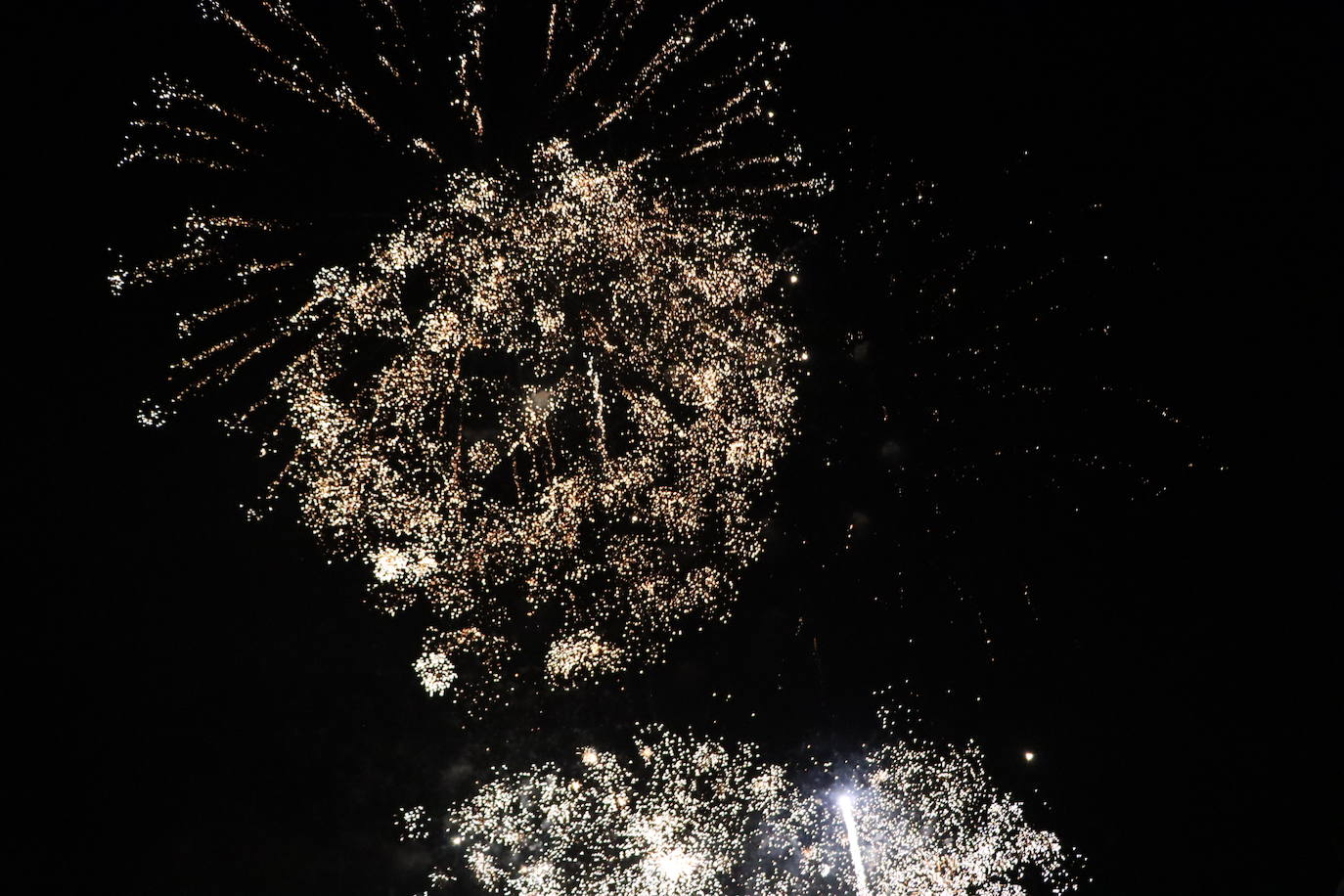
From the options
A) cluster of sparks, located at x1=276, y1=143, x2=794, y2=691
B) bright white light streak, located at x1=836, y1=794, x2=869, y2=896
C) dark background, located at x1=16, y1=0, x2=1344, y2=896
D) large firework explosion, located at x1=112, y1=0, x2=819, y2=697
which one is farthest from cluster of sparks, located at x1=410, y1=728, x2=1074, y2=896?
large firework explosion, located at x1=112, y1=0, x2=819, y2=697

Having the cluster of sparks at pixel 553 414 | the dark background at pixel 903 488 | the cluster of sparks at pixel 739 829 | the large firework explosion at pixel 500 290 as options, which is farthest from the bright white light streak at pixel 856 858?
the large firework explosion at pixel 500 290

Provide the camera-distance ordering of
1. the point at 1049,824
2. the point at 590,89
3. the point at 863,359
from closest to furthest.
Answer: the point at 590,89 < the point at 863,359 < the point at 1049,824

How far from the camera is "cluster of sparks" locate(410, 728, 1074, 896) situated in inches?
104

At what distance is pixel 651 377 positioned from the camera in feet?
8.18

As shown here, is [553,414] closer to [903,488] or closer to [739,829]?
[903,488]

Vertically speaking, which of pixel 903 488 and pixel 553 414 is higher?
pixel 553 414

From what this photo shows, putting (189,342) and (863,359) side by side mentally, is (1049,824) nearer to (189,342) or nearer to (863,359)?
(863,359)

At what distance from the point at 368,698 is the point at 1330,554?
13.5 ft

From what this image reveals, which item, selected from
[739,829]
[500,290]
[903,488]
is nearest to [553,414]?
[500,290]

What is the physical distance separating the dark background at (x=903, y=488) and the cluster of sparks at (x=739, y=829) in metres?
0.15

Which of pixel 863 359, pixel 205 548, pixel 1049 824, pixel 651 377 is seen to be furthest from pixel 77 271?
pixel 1049 824

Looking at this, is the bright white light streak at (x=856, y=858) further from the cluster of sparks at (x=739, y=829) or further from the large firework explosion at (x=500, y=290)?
the large firework explosion at (x=500, y=290)

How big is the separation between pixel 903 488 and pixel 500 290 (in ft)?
6.01

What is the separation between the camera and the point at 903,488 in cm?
259
